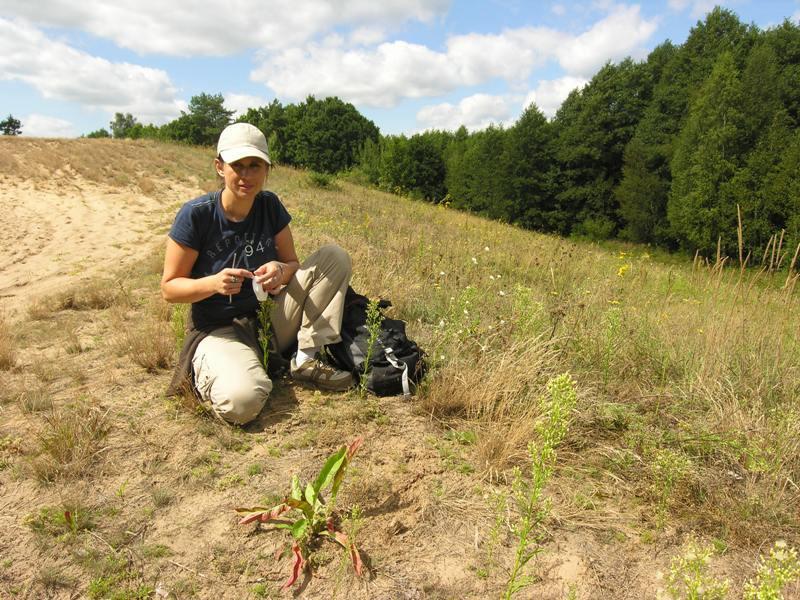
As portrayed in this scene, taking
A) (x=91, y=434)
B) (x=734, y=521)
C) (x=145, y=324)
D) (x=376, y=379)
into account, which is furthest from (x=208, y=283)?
(x=734, y=521)

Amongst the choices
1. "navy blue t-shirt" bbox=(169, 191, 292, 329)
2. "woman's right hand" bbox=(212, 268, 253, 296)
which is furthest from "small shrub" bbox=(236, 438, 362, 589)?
"navy blue t-shirt" bbox=(169, 191, 292, 329)

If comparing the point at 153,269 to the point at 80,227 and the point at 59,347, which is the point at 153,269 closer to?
the point at 59,347

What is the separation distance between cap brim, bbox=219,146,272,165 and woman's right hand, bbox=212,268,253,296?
637 mm

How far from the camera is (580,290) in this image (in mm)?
4605

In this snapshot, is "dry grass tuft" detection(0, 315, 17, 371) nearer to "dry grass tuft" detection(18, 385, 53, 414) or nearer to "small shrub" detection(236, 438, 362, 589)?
"dry grass tuft" detection(18, 385, 53, 414)

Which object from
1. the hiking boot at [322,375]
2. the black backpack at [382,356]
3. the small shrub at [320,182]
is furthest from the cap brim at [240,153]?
the small shrub at [320,182]

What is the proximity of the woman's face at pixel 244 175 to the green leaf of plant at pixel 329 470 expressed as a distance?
64.9 inches

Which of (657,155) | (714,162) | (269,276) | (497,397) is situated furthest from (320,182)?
(657,155)

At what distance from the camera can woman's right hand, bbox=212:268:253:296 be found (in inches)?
106

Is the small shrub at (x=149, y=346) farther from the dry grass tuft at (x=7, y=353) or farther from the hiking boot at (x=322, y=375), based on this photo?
the hiking boot at (x=322, y=375)

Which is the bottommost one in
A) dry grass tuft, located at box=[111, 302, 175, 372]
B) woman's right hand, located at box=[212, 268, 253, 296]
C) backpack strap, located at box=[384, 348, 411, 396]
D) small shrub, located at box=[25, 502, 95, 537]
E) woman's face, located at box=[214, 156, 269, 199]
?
small shrub, located at box=[25, 502, 95, 537]

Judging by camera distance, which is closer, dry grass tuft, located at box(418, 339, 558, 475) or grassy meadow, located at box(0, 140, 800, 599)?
grassy meadow, located at box(0, 140, 800, 599)

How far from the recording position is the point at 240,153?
2781mm

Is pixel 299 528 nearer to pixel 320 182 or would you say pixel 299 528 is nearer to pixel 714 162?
pixel 320 182
